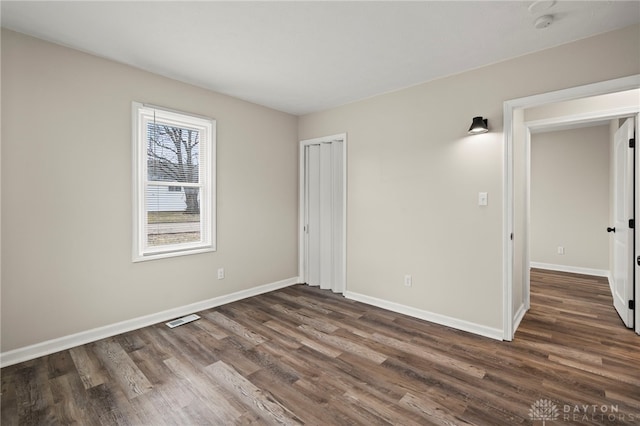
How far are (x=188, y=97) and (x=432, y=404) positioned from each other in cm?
372

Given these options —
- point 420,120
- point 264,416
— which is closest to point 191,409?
point 264,416

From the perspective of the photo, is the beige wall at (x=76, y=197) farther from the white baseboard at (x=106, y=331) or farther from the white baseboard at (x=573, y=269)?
the white baseboard at (x=573, y=269)

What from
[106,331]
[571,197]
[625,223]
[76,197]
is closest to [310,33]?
[76,197]

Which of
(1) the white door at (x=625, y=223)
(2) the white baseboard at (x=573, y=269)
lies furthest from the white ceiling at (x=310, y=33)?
(2) the white baseboard at (x=573, y=269)

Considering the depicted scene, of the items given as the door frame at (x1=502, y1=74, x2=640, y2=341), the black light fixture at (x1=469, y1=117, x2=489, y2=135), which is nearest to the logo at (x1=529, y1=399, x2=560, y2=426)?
the door frame at (x1=502, y1=74, x2=640, y2=341)

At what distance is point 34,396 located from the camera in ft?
6.55

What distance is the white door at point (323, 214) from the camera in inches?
169

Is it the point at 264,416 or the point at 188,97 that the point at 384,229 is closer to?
the point at 264,416

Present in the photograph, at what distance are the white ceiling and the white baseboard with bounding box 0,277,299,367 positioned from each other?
8.40 ft

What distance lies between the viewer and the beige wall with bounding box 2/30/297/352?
93.5 inches

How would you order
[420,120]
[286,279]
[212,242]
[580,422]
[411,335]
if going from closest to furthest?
1. [580,422]
2. [411,335]
3. [420,120]
4. [212,242]
5. [286,279]

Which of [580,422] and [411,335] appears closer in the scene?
[580,422]

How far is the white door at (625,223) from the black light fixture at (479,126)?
62.7 inches

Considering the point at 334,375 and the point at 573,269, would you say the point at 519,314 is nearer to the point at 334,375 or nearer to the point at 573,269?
the point at 334,375
